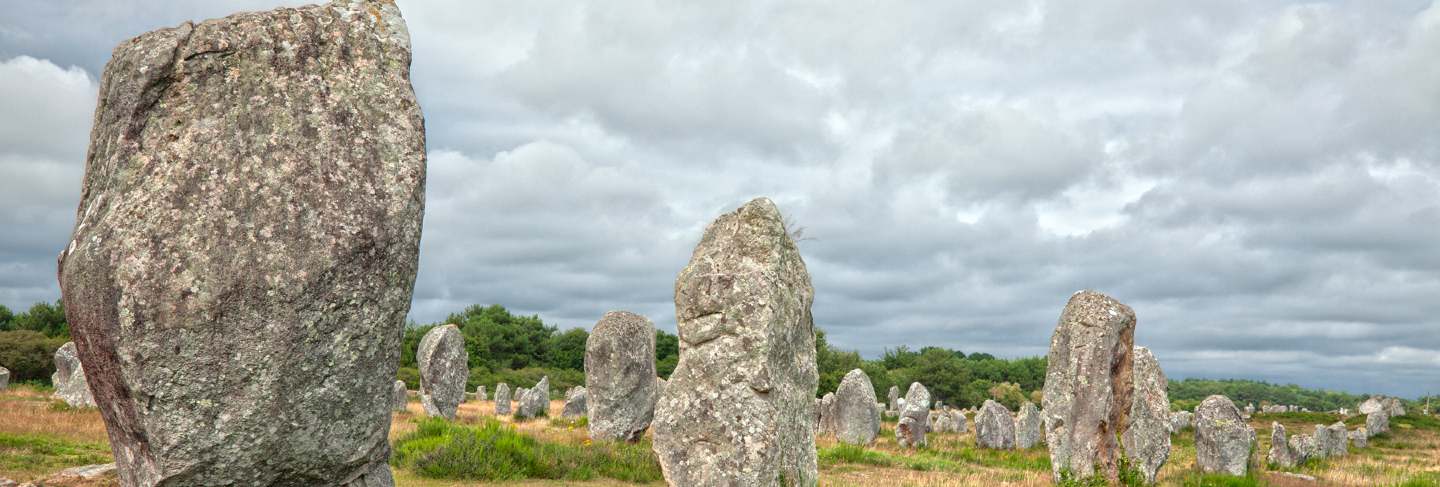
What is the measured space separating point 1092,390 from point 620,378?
9610 mm

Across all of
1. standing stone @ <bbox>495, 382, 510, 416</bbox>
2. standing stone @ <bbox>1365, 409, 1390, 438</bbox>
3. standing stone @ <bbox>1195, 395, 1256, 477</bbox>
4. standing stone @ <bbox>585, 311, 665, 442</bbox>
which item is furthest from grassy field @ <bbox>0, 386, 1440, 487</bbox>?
standing stone @ <bbox>1365, 409, 1390, 438</bbox>

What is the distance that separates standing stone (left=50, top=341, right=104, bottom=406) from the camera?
22.5 m

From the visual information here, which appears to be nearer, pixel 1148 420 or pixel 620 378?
pixel 1148 420

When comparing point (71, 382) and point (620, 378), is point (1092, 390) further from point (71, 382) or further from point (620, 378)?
point (71, 382)

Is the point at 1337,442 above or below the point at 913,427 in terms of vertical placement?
below

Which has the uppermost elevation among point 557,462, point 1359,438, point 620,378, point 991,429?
point 620,378

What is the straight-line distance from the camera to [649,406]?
20.4 metres

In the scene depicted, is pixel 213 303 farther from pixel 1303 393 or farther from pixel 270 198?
pixel 1303 393

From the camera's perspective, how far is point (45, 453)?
1312 cm

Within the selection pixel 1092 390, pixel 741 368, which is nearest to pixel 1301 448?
pixel 1092 390

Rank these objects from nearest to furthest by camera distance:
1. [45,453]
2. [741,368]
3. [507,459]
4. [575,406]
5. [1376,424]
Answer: [741,368]
[45,453]
[507,459]
[575,406]
[1376,424]

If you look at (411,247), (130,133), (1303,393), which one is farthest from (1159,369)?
(1303,393)

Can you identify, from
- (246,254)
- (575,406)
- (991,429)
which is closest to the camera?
(246,254)

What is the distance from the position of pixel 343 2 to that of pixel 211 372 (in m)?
2.26
